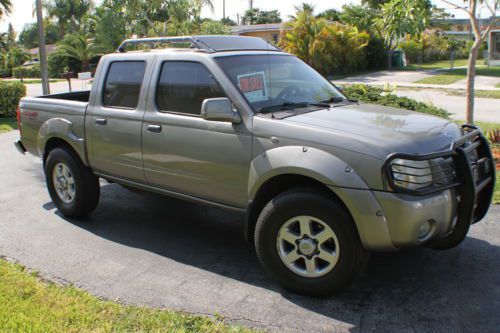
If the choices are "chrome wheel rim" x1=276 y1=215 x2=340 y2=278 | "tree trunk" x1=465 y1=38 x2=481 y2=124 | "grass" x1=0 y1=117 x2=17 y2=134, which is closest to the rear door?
"chrome wheel rim" x1=276 y1=215 x2=340 y2=278

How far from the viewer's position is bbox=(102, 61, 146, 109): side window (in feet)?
16.6

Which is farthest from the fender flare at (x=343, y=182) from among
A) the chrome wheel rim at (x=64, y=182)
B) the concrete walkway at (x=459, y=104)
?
the concrete walkway at (x=459, y=104)

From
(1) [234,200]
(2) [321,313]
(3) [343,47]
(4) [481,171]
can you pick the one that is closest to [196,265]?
(1) [234,200]

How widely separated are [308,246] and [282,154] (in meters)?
0.70

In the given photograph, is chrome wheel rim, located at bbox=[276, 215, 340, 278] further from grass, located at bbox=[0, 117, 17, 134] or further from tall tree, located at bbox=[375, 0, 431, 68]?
grass, located at bbox=[0, 117, 17, 134]

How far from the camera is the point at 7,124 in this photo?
14133 mm

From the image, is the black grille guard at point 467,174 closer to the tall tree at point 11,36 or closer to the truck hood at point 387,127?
the truck hood at point 387,127

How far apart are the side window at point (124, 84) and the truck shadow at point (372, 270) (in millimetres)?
1379

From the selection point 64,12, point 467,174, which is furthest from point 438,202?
point 64,12

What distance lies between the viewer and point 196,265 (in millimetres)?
4633

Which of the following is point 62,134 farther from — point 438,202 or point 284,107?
point 438,202

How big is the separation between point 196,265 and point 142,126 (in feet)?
4.48

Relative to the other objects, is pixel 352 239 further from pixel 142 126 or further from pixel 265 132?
pixel 142 126

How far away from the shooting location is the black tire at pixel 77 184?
5668mm
